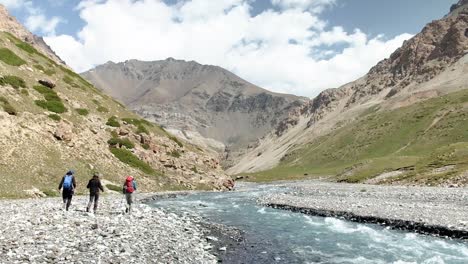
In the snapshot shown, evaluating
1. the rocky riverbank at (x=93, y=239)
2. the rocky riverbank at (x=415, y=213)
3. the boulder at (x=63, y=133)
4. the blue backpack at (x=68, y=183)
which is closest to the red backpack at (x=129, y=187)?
the rocky riverbank at (x=93, y=239)

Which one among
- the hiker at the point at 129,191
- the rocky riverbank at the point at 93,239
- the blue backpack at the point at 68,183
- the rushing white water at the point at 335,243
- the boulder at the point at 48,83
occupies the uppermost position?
the boulder at the point at 48,83

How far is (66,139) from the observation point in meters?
62.0

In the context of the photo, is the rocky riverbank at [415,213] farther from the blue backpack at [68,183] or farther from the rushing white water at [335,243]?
the blue backpack at [68,183]

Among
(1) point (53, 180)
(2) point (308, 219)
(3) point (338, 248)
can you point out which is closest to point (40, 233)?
(3) point (338, 248)

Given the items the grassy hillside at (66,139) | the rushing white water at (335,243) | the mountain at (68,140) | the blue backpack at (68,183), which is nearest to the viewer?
the rushing white water at (335,243)

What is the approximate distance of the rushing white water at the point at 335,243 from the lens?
25516 mm

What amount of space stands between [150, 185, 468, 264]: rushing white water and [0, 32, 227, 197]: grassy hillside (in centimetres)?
2436

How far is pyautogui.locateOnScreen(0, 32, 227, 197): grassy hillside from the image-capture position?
51750 mm

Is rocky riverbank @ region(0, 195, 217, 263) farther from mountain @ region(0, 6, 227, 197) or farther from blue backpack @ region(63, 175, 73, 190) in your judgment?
mountain @ region(0, 6, 227, 197)

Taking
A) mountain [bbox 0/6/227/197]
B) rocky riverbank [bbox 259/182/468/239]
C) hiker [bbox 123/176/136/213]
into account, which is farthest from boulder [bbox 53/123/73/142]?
rocky riverbank [bbox 259/182/468/239]

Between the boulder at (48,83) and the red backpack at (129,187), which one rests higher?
the boulder at (48,83)

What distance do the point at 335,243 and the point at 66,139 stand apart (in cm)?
4567

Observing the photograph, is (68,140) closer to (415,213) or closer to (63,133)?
(63,133)

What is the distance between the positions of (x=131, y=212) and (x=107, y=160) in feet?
108
